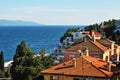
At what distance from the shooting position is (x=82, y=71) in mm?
34812

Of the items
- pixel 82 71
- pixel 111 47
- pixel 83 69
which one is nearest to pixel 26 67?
pixel 83 69

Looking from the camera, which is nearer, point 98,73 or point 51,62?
point 98,73

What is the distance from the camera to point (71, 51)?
58812 millimetres

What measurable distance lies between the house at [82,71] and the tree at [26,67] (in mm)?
9479

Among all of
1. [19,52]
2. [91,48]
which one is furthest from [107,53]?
[19,52]

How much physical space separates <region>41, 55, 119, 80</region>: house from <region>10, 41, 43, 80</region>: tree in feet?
31.1

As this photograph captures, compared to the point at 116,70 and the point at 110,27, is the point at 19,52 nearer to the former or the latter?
the point at 116,70

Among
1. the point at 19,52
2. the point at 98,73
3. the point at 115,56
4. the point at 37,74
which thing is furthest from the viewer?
the point at 115,56

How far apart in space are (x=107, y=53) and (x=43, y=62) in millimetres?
11153

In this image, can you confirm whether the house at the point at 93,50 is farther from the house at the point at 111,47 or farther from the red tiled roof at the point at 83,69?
the red tiled roof at the point at 83,69

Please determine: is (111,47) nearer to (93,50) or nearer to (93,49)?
(93,49)

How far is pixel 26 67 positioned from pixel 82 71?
13746 mm

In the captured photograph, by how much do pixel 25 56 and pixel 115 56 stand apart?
18.9 metres

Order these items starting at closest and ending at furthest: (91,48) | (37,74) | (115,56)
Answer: (37,74)
(91,48)
(115,56)
